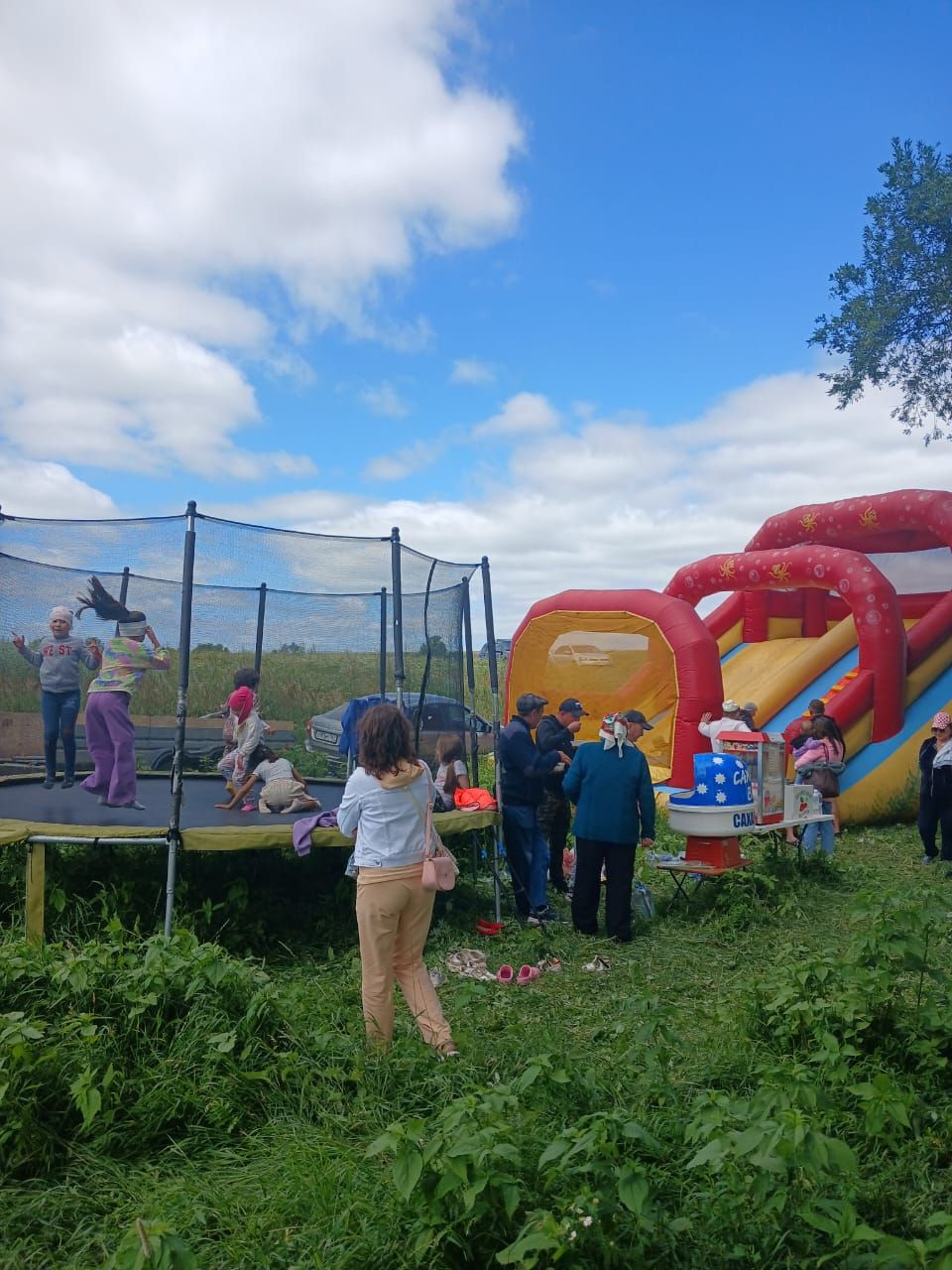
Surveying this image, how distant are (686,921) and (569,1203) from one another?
484 centimetres

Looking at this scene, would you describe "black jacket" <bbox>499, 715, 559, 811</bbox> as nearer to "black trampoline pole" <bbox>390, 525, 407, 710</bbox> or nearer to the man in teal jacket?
the man in teal jacket

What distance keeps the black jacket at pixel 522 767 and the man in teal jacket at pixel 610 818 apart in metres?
0.20

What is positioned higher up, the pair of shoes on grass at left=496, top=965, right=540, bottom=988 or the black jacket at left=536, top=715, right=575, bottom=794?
the black jacket at left=536, top=715, right=575, bottom=794

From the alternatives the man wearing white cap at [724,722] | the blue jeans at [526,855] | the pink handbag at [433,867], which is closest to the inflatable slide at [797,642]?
the man wearing white cap at [724,722]

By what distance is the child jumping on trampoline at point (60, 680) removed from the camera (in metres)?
6.40

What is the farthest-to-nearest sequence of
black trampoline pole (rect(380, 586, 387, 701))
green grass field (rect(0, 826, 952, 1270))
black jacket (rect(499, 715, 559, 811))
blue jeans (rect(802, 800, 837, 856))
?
1. blue jeans (rect(802, 800, 837, 856))
2. black trampoline pole (rect(380, 586, 387, 701))
3. black jacket (rect(499, 715, 559, 811))
4. green grass field (rect(0, 826, 952, 1270))

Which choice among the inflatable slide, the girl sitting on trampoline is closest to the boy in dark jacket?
the inflatable slide

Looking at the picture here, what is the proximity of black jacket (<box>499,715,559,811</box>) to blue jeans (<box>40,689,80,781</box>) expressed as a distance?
2.85m

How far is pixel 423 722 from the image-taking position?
24.1ft

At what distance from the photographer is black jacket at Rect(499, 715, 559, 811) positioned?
23.2 ft

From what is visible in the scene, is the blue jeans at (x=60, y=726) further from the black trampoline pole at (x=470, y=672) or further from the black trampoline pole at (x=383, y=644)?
the black trampoline pole at (x=470, y=672)

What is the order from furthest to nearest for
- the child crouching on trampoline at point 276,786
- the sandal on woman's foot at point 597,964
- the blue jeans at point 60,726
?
the child crouching on trampoline at point 276,786
the blue jeans at point 60,726
the sandal on woman's foot at point 597,964

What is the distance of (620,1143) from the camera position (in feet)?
11.0

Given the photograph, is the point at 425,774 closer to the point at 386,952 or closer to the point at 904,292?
the point at 386,952
